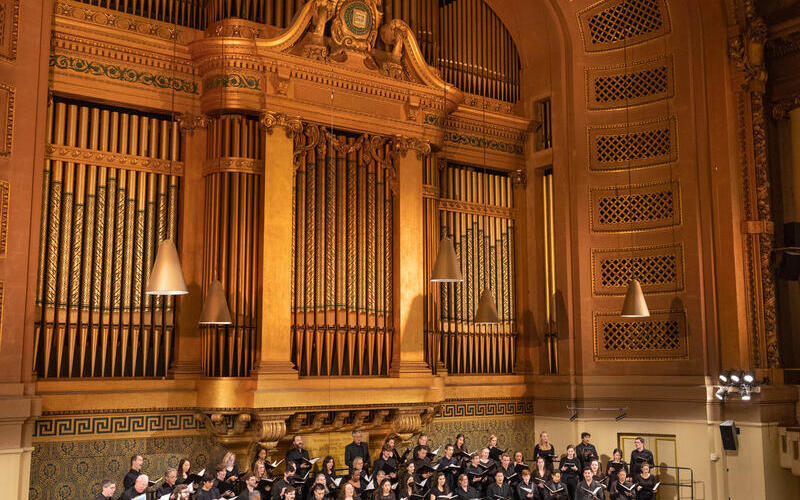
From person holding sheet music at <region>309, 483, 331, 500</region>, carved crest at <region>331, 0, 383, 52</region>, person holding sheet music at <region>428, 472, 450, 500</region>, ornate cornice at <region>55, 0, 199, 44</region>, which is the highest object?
carved crest at <region>331, 0, 383, 52</region>

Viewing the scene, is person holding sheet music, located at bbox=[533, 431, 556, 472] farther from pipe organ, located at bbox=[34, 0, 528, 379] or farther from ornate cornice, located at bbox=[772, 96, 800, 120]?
ornate cornice, located at bbox=[772, 96, 800, 120]

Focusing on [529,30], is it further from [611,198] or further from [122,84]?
[122,84]

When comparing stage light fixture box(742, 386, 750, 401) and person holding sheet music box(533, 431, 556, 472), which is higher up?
stage light fixture box(742, 386, 750, 401)

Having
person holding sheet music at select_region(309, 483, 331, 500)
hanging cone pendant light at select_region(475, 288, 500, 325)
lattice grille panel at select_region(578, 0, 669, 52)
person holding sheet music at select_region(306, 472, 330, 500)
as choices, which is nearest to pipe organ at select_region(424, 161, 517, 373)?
hanging cone pendant light at select_region(475, 288, 500, 325)

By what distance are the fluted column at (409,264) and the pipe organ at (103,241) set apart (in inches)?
106

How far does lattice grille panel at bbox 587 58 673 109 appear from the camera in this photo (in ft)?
38.6

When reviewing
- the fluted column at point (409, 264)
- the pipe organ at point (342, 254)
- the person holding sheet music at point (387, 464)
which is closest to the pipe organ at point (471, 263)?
the fluted column at point (409, 264)

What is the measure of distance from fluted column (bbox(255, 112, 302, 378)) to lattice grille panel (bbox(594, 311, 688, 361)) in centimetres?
452

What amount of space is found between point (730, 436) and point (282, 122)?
6568mm

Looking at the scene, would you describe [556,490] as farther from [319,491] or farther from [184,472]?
[184,472]

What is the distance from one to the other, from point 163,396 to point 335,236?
8.81 ft

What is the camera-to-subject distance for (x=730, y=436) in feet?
34.4

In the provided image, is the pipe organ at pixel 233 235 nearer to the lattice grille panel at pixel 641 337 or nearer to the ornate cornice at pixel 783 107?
the lattice grille panel at pixel 641 337

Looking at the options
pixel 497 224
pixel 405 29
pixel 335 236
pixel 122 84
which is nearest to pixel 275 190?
pixel 335 236
